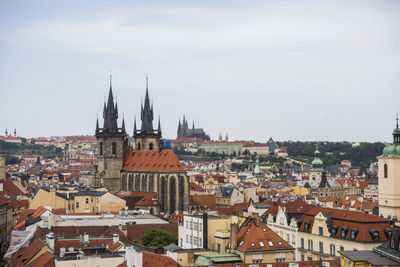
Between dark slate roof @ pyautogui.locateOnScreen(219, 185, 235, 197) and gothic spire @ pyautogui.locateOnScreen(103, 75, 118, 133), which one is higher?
gothic spire @ pyautogui.locateOnScreen(103, 75, 118, 133)

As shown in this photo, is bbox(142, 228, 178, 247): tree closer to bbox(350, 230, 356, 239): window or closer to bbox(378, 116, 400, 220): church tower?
bbox(350, 230, 356, 239): window

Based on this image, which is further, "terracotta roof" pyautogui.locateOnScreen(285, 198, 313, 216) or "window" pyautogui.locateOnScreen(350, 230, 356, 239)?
"terracotta roof" pyautogui.locateOnScreen(285, 198, 313, 216)

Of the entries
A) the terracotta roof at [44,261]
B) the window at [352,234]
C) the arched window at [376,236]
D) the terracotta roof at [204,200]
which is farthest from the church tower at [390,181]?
the terracotta roof at [204,200]

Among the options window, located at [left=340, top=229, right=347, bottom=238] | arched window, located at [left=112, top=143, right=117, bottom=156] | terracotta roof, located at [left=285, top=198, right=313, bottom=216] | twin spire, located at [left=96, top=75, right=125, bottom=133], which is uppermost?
twin spire, located at [left=96, top=75, right=125, bottom=133]

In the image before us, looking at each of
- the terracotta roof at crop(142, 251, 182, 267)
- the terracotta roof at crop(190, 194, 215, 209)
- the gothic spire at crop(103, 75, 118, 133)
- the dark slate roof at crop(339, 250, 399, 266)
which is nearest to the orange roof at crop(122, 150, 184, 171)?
the gothic spire at crop(103, 75, 118, 133)

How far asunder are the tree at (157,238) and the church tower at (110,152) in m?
62.5

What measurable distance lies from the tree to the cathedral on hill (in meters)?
45.7

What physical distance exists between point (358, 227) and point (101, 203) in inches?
2181

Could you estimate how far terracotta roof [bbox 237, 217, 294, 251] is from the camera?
5400 centimetres

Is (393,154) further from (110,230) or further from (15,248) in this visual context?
(15,248)

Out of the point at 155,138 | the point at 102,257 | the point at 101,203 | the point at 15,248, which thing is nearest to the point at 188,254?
the point at 102,257

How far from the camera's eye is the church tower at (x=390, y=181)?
82.1m

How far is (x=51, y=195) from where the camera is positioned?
4240 inches

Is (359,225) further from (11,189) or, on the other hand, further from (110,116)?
(11,189)
